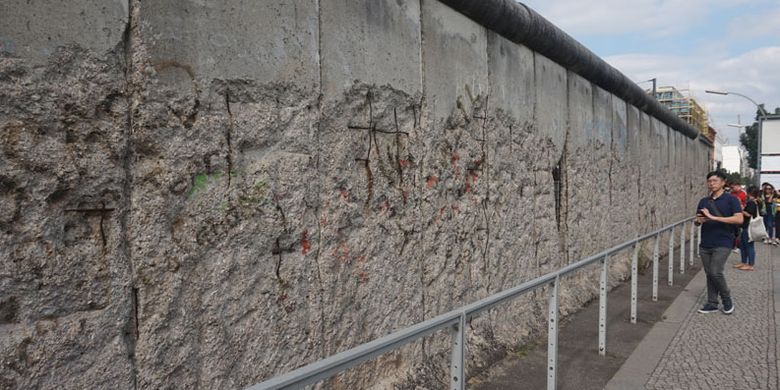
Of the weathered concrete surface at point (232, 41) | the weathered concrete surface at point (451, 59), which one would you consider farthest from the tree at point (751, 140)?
the weathered concrete surface at point (232, 41)

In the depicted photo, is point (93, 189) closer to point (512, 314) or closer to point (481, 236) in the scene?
point (481, 236)

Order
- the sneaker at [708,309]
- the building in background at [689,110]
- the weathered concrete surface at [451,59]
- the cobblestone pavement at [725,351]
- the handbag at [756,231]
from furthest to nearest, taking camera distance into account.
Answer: the building in background at [689,110] < the handbag at [756,231] < the sneaker at [708,309] < the cobblestone pavement at [725,351] < the weathered concrete surface at [451,59]

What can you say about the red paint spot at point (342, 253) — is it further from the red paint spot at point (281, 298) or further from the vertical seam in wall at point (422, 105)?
the vertical seam in wall at point (422, 105)

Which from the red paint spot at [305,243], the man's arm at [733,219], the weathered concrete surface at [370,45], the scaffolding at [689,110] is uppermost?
the scaffolding at [689,110]

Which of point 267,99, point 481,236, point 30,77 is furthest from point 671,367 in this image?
point 30,77

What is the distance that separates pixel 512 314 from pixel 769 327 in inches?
113

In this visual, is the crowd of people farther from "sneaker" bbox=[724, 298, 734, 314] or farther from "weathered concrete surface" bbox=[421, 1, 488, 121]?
"weathered concrete surface" bbox=[421, 1, 488, 121]

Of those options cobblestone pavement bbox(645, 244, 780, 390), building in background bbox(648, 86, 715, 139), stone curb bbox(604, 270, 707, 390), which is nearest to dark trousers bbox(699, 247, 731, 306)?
cobblestone pavement bbox(645, 244, 780, 390)

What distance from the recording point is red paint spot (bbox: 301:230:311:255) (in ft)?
9.29

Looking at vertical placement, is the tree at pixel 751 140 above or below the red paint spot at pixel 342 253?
above

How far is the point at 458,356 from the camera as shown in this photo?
2.57m

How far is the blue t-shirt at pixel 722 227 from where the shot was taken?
6.21 metres

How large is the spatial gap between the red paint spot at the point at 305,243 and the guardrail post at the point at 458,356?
802 mm

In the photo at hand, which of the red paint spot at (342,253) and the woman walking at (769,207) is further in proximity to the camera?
the woman walking at (769,207)
